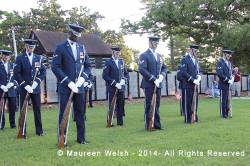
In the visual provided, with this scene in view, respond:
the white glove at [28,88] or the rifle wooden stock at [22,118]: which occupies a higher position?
the white glove at [28,88]

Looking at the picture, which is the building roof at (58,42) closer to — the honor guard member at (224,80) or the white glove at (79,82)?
the honor guard member at (224,80)

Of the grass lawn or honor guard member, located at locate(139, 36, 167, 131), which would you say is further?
honor guard member, located at locate(139, 36, 167, 131)

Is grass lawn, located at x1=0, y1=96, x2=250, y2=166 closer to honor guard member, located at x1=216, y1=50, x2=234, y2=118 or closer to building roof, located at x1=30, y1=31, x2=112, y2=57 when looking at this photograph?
honor guard member, located at x1=216, y1=50, x2=234, y2=118

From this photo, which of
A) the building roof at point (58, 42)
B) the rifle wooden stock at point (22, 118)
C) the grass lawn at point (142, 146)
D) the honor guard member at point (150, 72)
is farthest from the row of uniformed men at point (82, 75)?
the building roof at point (58, 42)

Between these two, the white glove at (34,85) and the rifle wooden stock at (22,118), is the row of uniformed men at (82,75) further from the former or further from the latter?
the rifle wooden stock at (22,118)

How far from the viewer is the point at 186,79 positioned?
12.8 m

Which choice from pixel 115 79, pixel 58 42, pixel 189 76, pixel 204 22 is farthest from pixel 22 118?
pixel 58 42

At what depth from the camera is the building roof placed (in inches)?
1392

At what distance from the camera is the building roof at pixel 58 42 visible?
3537 centimetres

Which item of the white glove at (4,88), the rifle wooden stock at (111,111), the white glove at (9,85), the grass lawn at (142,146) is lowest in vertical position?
the grass lawn at (142,146)

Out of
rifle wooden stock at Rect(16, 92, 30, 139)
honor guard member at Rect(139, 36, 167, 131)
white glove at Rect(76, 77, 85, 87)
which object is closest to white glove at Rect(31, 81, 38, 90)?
rifle wooden stock at Rect(16, 92, 30, 139)

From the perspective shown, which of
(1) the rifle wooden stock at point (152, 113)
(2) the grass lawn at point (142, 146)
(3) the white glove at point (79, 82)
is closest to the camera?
(2) the grass lawn at point (142, 146)

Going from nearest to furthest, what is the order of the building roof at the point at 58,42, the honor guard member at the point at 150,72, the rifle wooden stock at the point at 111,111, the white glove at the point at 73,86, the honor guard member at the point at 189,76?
the white glove at the point at 73,86
the honor guard member at the point at 150,72
the rifle wooden stock at the point at 111,111
the honor guard member at the point at 189,76
the building roof at the point at 58,42

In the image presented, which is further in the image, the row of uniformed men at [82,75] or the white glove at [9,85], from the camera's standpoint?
the white glove at [9,85]
